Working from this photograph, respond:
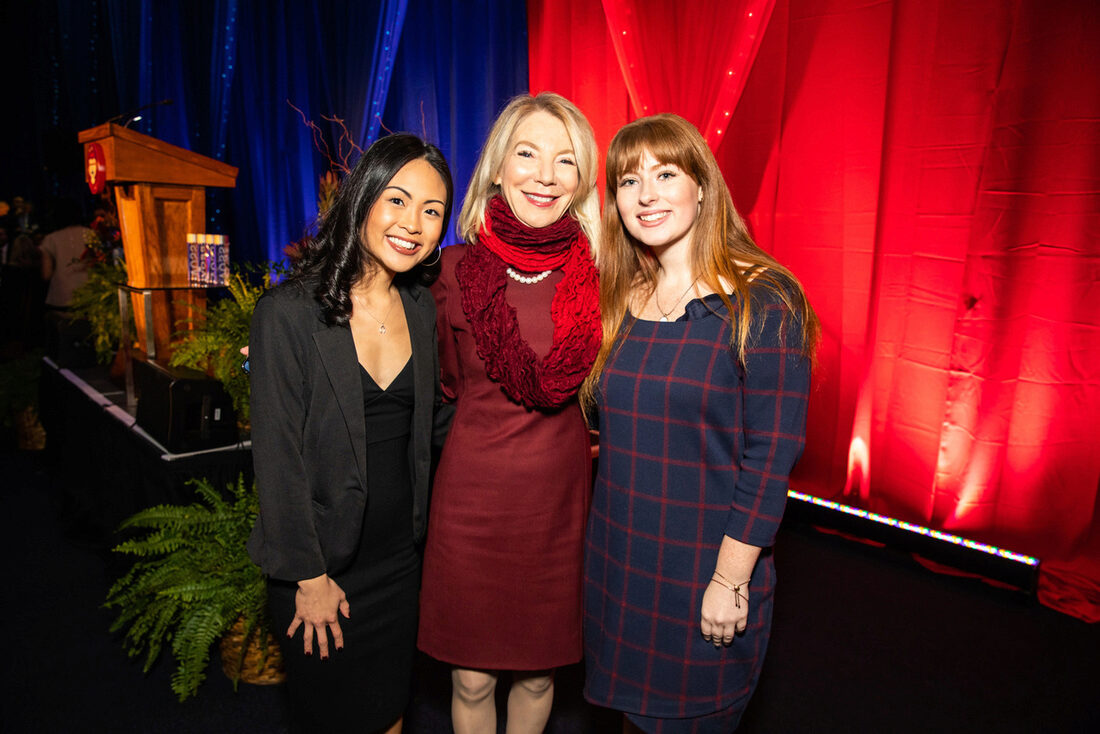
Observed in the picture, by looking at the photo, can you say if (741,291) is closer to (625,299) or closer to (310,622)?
(625,299)

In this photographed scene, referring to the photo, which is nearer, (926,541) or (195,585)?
(195,585)

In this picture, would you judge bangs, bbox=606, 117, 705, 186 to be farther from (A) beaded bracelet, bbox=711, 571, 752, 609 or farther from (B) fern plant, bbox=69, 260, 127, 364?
(B) fern plant, bbox=69, 260, 127, 364

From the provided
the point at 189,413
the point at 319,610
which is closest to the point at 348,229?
the point at 319,610

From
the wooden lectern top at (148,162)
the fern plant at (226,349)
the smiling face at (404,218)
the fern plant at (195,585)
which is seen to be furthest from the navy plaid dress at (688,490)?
the wooden lectern top at (148,162)

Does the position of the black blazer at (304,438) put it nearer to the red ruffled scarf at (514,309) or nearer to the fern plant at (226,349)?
the red ruffled scarf at (514,309)

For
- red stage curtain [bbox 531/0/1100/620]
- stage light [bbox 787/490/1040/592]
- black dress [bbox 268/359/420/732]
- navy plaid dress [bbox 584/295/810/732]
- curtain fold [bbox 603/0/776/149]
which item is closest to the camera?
navy plaid dress [bbox 584/295/810/732]

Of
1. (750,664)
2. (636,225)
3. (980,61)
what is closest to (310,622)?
(750,664)

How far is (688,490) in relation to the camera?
55.9 inches

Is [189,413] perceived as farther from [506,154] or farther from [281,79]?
[281,79]

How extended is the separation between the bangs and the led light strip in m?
1.83

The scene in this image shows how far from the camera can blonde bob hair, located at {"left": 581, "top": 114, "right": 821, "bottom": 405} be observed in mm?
1359

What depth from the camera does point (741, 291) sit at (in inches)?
53.9

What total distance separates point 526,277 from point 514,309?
0.36 feet

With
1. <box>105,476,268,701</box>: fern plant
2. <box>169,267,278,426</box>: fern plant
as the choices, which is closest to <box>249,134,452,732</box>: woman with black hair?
<box>105,476,268,701</box>: fern plant
